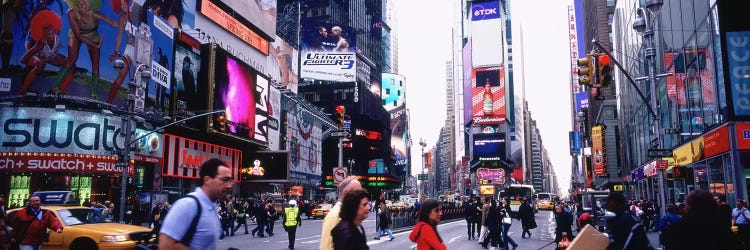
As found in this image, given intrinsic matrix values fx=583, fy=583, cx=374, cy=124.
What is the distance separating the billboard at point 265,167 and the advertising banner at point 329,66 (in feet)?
137

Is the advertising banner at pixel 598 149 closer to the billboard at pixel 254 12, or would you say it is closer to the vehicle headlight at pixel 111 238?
the billboard at pixel 254 12

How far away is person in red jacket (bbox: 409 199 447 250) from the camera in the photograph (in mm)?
6469

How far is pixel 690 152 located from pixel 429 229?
26218mm

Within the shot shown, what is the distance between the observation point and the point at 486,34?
6220 inches

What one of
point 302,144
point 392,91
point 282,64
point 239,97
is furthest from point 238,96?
point 392,91

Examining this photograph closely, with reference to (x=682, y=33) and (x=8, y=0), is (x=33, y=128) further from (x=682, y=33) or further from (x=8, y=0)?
(x=682, y=33)

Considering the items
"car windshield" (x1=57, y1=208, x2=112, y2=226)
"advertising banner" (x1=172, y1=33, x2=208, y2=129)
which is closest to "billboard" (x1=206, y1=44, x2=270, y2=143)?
"advertising banner" (x1=172, y1=33, x2=208, y2=129)

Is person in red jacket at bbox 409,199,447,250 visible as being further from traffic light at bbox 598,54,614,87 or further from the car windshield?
traffic light at bbox 598,54,614,87

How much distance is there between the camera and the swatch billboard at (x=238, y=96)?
161 ft

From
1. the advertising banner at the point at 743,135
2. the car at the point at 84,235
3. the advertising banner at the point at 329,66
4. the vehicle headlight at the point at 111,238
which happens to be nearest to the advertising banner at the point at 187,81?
the car at the point at 84,235

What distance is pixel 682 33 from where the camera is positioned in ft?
92.2

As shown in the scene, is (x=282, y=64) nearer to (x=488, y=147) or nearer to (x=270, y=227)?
(x=270, y=227)

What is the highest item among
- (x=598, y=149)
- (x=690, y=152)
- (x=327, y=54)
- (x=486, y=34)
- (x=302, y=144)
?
(x=486, y=34)

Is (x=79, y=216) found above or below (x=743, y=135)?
below
